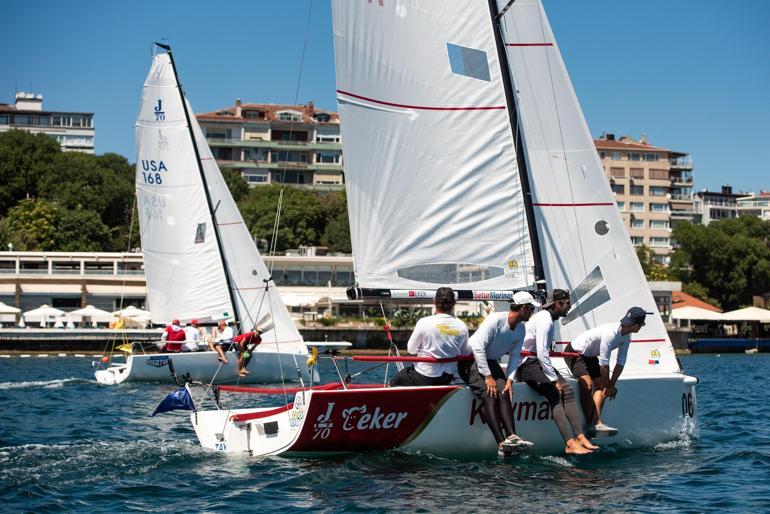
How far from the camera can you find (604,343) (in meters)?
13.4

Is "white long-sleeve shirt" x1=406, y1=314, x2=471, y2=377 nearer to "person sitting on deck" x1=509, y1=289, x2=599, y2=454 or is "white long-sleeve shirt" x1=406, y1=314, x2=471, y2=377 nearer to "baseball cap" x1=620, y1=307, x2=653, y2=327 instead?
"person sitting on deck" x1=509, y1=289, x2=599, y2=454

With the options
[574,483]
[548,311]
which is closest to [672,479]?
[574,483]

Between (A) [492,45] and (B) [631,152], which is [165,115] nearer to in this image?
(A) [492,45]

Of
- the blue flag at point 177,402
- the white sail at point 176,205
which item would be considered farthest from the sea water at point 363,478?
the white sail at point 176,205

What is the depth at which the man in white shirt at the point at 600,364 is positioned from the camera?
43.7 feet

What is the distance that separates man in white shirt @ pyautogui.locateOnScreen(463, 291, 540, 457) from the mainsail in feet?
57.7

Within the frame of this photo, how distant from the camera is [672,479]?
12.1m

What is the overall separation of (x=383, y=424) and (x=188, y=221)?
63.5ft

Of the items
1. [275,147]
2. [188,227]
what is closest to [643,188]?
[275,147]

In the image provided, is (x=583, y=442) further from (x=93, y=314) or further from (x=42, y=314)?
(x=42, y=314)

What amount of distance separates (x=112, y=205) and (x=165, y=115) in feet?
186

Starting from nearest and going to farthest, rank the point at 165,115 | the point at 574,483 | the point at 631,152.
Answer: the point at 574,483, the point at 165,115, the point at 631,152

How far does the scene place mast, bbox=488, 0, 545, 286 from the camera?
589 inches

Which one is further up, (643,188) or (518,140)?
(643,188)
